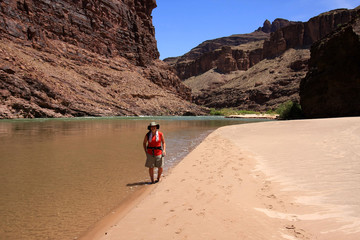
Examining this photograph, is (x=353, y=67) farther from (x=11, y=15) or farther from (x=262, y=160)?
(x=11, y=15)

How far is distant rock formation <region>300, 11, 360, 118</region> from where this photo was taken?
24.7 metres

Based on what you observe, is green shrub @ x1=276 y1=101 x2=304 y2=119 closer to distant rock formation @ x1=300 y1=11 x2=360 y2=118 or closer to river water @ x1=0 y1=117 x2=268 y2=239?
distant rock formation @ x1=300 y1=11 x2=360 y2=118

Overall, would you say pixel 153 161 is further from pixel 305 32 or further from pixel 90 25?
pixel 305 32

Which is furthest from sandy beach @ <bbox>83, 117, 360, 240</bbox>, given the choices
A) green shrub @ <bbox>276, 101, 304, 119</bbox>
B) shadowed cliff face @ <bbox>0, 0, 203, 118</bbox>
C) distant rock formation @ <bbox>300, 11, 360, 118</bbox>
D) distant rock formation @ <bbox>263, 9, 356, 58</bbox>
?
distant rock formation @ <bbox>263, 9, 356, 58</bbox>

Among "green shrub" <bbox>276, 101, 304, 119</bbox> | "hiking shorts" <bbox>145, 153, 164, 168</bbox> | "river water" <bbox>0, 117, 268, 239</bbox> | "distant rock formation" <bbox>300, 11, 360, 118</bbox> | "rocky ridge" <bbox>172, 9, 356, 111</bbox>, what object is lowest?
"river water" <bbox>0, 117, 268, 239</bbox>

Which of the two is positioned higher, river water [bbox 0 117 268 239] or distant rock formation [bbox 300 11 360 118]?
distant rock formation [bbox 300 11 360 118]

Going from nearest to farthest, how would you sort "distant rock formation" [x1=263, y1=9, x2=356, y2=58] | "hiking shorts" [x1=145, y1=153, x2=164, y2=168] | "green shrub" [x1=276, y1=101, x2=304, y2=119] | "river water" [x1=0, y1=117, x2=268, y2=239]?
"river water" [x1=0, y1=117, x2=268, y2=239] < "hiking shorts" [x1=145, y1=153, x2=164, y2=168] < "green shrub" [x1=276, y1=101, x2=304, y2=119] < "distant rock formation" [x1=263, y1=9, x2=356, y2=58]

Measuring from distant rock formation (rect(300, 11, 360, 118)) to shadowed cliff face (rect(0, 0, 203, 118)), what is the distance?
42711mm

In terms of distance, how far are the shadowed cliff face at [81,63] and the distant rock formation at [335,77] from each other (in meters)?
42.7

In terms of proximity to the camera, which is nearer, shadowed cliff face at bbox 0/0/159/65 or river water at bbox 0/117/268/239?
river water at bbox 0/117/268/239

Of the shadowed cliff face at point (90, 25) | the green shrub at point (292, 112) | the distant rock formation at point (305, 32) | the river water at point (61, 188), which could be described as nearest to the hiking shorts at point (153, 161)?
the river water at point (61, 188)

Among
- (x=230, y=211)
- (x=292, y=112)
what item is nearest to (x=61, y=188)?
(x=230, y=211)

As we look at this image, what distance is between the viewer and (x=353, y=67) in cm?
2478

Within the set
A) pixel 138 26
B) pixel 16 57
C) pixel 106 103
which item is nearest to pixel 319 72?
pixel 106 103
